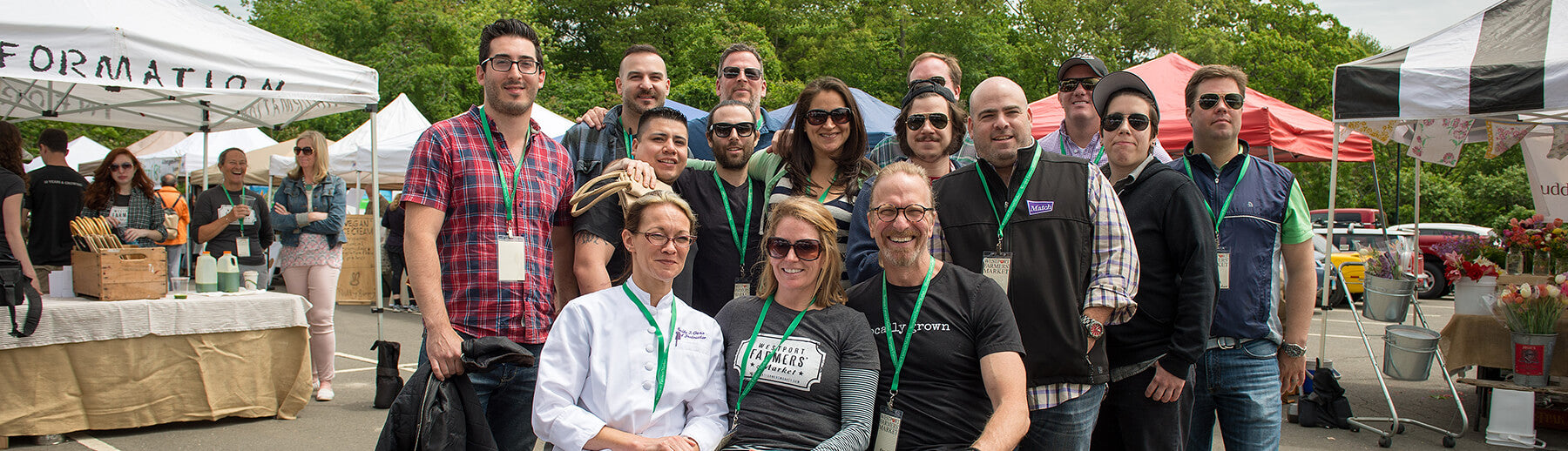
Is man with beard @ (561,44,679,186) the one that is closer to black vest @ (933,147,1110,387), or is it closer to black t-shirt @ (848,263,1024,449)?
black vest @ (933,147,1110,387)

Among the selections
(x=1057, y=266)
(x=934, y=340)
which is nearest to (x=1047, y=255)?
(x=1057, y=266)

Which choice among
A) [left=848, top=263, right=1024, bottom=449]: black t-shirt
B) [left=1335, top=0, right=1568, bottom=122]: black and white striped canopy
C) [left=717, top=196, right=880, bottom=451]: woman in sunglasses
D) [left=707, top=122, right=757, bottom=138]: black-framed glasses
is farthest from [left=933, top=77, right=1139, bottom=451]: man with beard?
[left=1335, top=0, right=1568, bottom=122]: black and white striped canopy

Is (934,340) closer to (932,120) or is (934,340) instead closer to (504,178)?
(932,120)

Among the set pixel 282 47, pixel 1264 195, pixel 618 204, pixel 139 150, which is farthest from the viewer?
pixel 139 150

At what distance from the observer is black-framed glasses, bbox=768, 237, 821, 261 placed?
2.43 m

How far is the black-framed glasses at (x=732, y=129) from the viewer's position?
3121 mm

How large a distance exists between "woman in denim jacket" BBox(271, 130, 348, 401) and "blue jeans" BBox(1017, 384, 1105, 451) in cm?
505

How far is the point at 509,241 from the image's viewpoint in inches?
104

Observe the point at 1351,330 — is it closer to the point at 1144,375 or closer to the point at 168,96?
the point at 1144,375

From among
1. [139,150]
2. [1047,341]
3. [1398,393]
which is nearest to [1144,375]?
[1047,341]

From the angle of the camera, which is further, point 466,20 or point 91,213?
point 466,20

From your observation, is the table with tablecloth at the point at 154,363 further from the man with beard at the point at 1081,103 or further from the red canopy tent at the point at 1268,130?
the red canopy tent at the point at 1268,130

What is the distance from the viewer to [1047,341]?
7.97 feet

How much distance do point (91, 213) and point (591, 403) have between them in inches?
262
